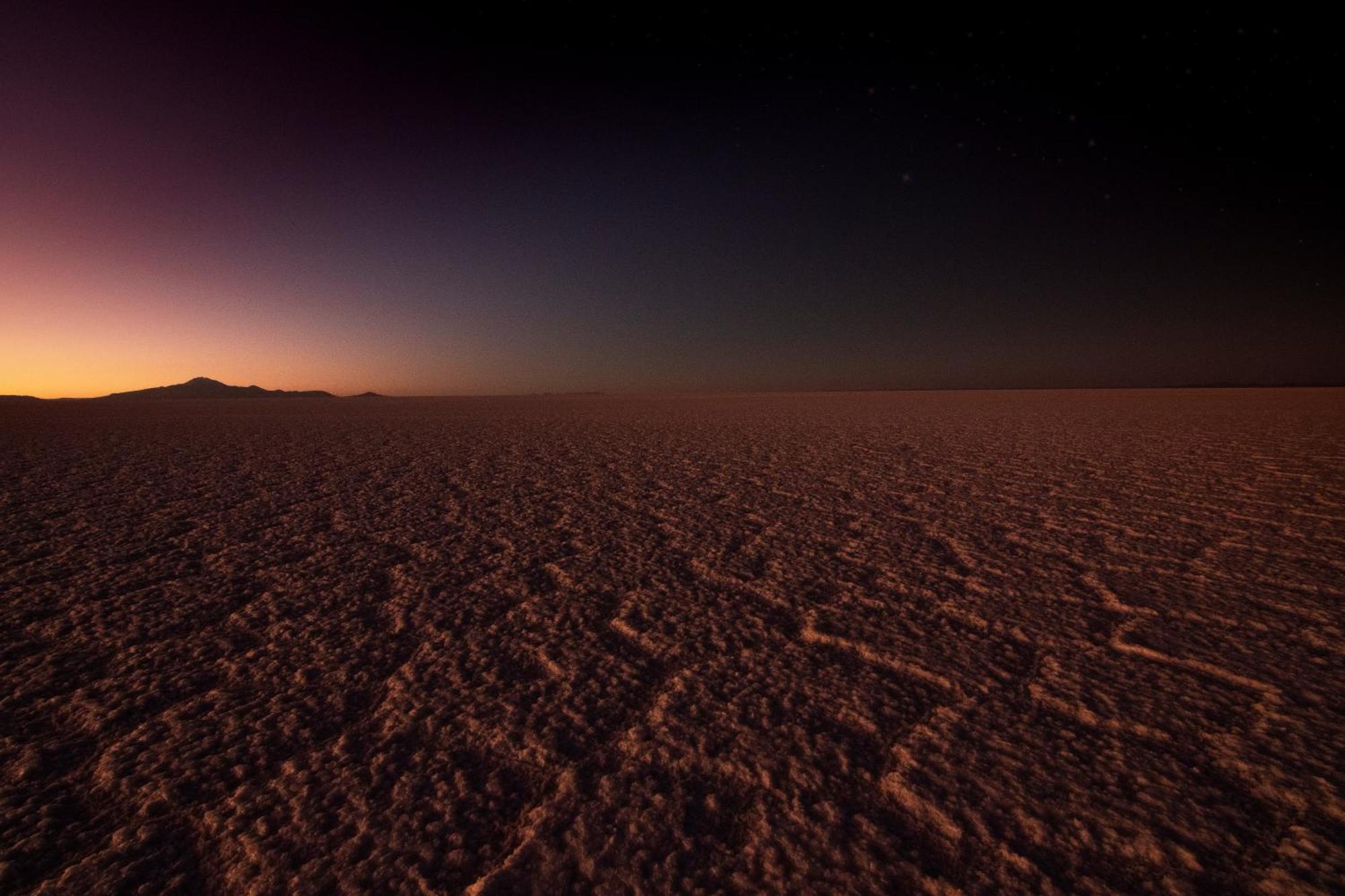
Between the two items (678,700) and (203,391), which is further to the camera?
(203,391)

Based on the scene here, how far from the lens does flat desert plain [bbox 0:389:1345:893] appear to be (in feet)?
2.65

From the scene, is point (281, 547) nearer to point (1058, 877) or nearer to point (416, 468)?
point (416, 468)

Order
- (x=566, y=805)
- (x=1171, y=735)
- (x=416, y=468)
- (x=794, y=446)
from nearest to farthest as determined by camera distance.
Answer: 1. (x=566, y=805)
2. (x=1171, y=735)
3. (x=416, y=468)
4. (x=794, y=446)

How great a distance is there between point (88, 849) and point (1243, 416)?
50.8ft

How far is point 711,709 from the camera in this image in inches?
45.9

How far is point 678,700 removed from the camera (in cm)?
121

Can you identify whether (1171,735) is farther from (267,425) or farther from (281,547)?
(267,425)

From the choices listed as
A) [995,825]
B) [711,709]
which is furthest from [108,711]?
[995,825]

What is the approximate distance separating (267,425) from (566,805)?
11.9 meters

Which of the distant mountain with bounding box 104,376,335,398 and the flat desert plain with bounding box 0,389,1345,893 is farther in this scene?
the distant mountain with bounding box 104,376,335,398

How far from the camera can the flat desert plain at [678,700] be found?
809 mm

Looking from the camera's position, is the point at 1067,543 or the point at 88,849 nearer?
the point at 88,849

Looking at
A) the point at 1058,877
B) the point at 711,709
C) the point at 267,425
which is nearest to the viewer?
the point at 1058,877

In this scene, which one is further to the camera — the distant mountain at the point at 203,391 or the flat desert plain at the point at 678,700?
the distant mountain at the point at 203,391
